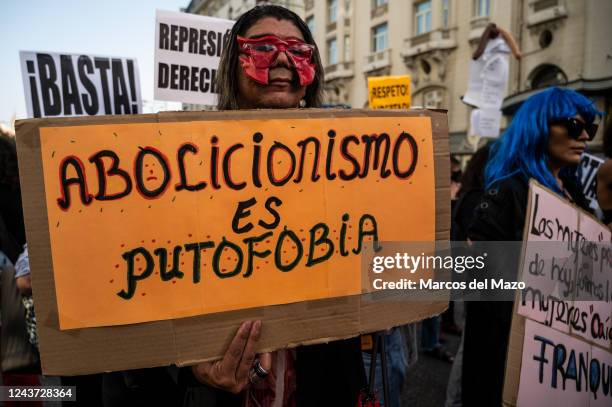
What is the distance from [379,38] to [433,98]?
17.0ft

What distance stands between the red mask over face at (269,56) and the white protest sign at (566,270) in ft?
2.80

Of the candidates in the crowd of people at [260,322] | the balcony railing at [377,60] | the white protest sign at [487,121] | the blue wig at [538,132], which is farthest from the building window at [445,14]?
the blue wig at [538,132]

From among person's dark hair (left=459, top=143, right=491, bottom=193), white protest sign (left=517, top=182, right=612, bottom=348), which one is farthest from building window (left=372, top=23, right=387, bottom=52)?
white protest sign (left=517, top=182, right=612, bottom=348)

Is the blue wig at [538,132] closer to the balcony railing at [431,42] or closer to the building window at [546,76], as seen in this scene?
the building window at [546,76]

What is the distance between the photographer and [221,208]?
94 cm

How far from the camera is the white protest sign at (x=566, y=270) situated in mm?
1409

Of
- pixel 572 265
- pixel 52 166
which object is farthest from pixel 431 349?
pixel 52 166

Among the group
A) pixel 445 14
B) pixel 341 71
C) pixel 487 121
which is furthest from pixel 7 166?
pixel 341 71

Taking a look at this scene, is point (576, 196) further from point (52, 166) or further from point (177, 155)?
point (52, 166)

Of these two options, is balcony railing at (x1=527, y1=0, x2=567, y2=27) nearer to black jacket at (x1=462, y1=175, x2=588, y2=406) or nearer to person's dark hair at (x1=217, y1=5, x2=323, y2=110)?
black jacket at (x1=462, y1=175, x2=588, y2=406)

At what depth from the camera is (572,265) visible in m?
1.52

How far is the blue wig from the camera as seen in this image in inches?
74.5

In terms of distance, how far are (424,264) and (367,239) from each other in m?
0.18

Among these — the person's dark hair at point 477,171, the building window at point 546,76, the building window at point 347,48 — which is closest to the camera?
the person's dark hair at point 477,171
